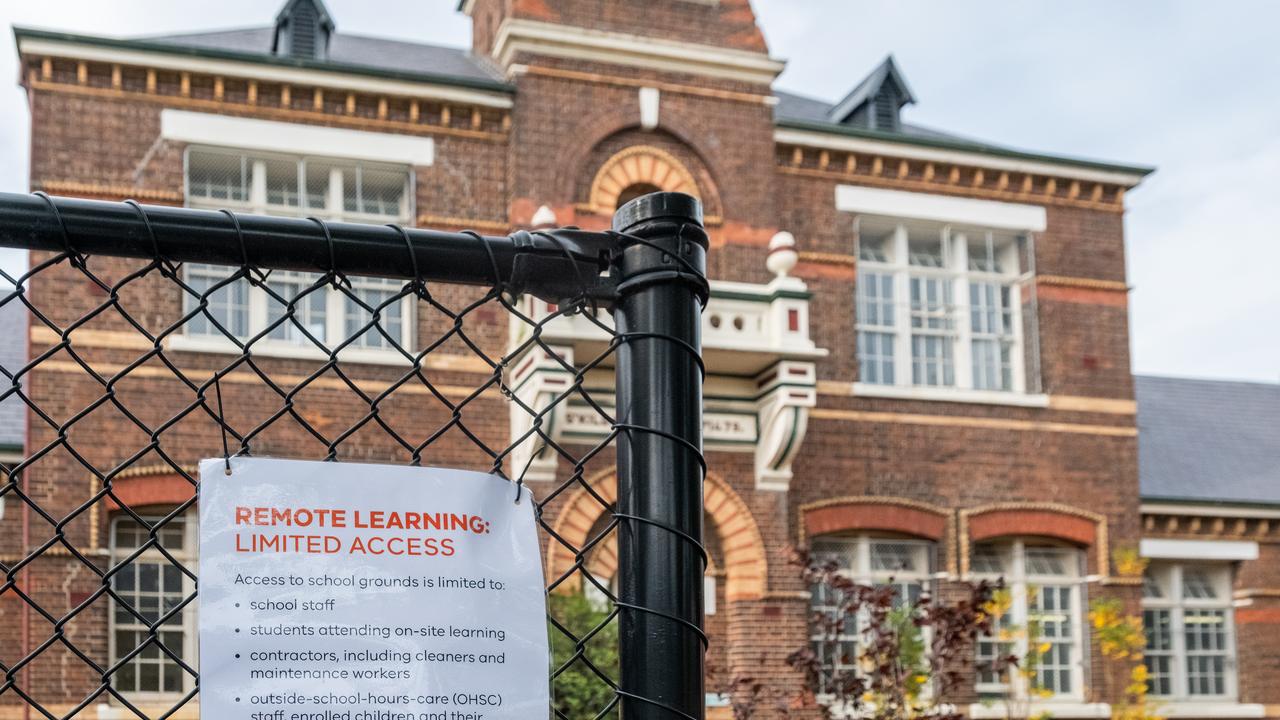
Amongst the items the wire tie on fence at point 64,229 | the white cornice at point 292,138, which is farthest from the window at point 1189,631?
the wire tie on fence at point 64,229

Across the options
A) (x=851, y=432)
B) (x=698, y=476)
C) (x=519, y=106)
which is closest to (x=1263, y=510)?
(x=851, y=432)

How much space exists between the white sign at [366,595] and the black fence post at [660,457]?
0.17 metres

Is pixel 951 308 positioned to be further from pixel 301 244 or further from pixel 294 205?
pixel 301 244

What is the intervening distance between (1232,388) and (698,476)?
25.3 metres

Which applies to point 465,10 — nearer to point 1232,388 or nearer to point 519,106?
point 519,106

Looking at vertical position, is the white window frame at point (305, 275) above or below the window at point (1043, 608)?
above

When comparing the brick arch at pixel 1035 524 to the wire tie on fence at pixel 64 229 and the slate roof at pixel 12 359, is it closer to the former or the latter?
the slate roof at pixel 12 359

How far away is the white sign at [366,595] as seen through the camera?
5.76ft

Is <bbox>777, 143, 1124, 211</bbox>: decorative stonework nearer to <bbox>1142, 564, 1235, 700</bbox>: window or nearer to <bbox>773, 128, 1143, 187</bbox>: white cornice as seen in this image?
<bbox>773, 128, 1143, 187</bbox>: white cornice

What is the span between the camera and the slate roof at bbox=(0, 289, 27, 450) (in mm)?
16609

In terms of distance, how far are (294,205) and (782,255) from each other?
5531 millimetres

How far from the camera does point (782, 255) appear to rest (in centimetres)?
1672

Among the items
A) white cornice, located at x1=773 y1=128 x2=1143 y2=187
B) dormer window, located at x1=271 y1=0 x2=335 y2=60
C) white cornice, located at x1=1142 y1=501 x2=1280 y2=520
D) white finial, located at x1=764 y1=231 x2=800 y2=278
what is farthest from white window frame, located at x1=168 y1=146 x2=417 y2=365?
white cornice, located at x1=1142 y1=501 x2=1280 y2=520

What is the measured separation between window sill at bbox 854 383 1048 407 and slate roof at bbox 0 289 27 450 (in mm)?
9751
